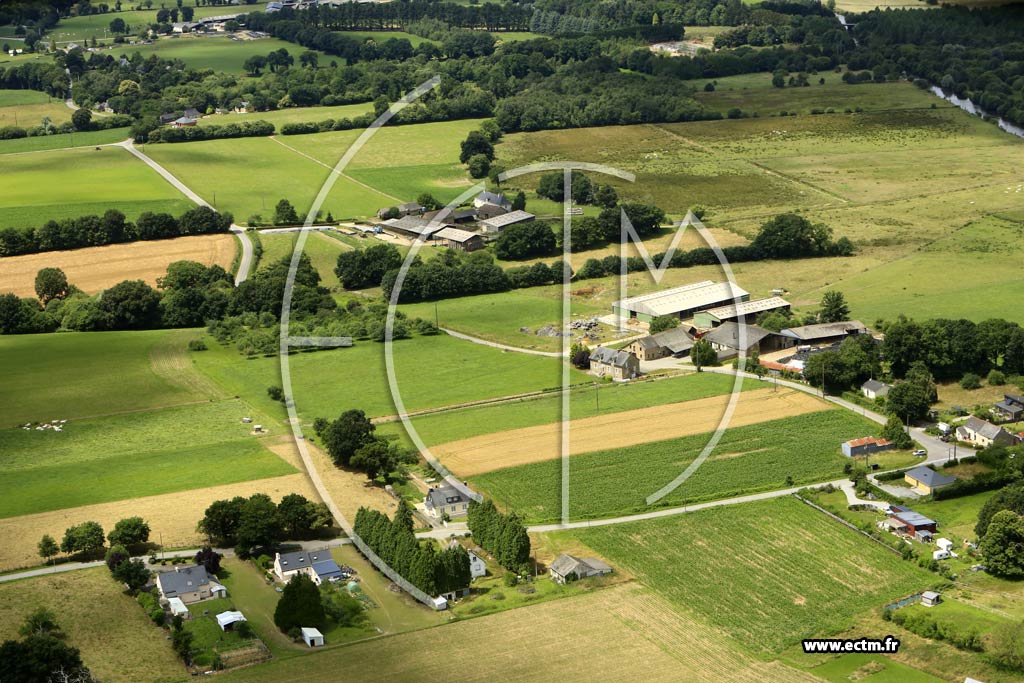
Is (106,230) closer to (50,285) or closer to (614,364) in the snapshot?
(50,285)

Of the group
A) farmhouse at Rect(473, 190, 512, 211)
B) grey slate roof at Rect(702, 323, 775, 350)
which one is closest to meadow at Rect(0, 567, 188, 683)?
grey slate roof at Rect(702, 323, 775, 350)

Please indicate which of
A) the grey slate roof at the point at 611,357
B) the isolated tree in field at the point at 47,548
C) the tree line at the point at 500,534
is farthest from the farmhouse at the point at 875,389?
the isolated tree in field at the point at 47,548

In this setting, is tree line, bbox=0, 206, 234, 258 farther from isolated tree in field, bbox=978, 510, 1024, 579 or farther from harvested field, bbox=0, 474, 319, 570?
isolated tree in field, bbox=978, 510, 1024, 579

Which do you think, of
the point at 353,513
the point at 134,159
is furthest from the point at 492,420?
the point at 134,159

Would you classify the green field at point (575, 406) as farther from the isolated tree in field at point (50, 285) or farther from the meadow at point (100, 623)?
the isolated tree in field at point (50, 285)

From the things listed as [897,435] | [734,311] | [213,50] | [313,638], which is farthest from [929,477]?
[213,50]
